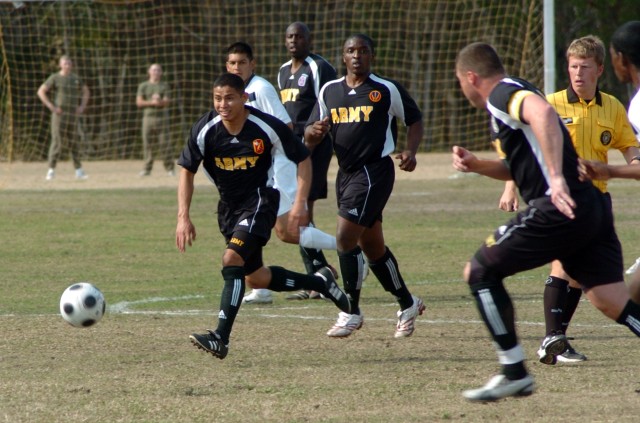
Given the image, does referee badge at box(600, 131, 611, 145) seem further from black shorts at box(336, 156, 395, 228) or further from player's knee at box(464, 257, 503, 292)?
player's knee at box(464, 257, 503, 292)

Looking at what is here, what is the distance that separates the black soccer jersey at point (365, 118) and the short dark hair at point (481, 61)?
2.61 m

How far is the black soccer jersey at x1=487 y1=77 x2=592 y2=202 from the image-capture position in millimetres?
5426

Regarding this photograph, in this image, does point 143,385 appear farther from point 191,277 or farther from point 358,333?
point 191,277

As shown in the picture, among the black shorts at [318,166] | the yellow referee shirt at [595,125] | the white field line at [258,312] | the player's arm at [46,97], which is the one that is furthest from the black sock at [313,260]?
the player's arm at [46,97]

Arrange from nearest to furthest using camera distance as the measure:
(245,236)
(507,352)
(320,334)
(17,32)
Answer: (507,352)
(245,236)
(320,334)
(17,32)

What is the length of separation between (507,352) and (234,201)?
104 inches

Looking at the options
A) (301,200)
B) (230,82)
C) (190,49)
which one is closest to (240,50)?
(230,82)

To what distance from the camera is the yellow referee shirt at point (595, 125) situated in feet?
23.3

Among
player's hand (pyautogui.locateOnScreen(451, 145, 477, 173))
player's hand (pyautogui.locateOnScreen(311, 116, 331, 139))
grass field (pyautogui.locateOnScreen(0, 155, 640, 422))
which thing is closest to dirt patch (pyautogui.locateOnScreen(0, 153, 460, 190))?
grass field (pyautogui.locateOnScreen(0, 155, 640, 422))

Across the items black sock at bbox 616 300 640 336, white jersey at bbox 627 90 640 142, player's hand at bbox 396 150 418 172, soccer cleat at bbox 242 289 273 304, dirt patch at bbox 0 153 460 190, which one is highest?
white jersey at bbox 627 90 640 142

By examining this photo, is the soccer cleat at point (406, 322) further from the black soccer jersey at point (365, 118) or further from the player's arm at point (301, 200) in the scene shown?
the black soccer jersey at point (365, 118)

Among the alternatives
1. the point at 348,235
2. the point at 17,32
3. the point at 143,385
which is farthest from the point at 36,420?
the point at 17,32

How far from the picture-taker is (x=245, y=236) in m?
7.24

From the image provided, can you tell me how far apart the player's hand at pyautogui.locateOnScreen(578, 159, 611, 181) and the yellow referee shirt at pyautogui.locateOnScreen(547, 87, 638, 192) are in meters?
1.68
